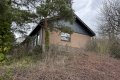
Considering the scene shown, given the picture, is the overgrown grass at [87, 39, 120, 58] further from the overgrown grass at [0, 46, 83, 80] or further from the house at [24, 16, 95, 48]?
the house at [24, 16, 95, 48]

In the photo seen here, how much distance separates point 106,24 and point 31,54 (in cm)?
1668

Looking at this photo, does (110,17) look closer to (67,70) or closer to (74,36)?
(74,36)

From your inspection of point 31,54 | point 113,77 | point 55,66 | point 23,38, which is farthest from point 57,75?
point 23,38

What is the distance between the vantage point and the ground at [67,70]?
13041mm

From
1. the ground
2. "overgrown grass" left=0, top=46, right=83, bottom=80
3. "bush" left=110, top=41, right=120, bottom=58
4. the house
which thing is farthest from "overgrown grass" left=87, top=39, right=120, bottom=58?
the house

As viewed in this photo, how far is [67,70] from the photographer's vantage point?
14.6 metres

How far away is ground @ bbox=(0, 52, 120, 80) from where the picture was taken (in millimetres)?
13041

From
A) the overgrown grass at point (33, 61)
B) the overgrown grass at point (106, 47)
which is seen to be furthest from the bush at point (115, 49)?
the overgrown grass at point (33, 61)

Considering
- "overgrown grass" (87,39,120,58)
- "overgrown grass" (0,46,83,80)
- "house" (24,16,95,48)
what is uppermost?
"house" (24,16,95,48)

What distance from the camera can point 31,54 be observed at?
21.8m

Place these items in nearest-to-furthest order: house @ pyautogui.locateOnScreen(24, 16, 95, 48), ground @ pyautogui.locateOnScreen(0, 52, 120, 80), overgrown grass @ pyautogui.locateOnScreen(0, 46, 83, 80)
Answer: ground @ pyautogui.locateOnScreen(0, 52, 120, 80), overgrown grass @ pyautogui.locateOnScreen(0, 46, 83, 80), house @ pyautogui.locateOnScreen(24, 16, 95, 48)

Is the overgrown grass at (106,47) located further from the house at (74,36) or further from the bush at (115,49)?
the house at (74,36)

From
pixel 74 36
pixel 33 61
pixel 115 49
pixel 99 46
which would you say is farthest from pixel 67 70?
pixel 74 36

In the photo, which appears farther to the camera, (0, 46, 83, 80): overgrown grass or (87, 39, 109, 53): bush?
(87, 39, 109, 53): bush
